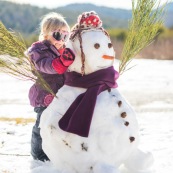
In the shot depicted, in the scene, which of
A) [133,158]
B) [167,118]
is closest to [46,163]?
[133,158]

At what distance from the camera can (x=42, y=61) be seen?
395 cm

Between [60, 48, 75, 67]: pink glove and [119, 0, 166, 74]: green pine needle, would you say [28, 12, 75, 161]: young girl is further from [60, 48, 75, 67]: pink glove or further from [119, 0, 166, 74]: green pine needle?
[119, 0, 166, 74]: green pine needle

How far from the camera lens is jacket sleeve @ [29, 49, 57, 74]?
3.87 m

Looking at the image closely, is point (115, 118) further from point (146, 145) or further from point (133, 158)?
point (146, 145)

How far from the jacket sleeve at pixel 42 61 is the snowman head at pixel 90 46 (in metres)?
0.23

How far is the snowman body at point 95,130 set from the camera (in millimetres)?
3510

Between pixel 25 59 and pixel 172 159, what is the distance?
191cm

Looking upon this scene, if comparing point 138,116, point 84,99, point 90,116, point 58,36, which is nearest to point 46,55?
point 58,36

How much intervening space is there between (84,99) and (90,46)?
0.45m

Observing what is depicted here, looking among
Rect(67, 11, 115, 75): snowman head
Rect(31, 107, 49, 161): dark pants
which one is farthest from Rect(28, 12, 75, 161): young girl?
Rect(67, 11, 115, 75): snowman head

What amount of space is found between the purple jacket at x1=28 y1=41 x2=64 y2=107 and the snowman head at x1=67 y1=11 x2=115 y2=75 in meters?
0.43

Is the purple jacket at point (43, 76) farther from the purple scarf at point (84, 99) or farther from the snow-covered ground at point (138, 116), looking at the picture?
the snow-covered ground at point (138, 116)

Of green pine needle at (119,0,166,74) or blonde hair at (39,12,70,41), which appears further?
blonde hair at (39,12,70,41)

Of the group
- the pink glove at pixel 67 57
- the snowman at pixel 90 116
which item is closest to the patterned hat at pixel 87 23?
the snowman at pixel 90 116
